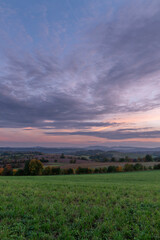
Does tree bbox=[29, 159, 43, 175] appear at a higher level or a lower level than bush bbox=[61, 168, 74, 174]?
higher

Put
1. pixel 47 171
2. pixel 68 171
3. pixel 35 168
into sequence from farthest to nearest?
pixel 68 171 → pixel 47 171 → pixel 35 168

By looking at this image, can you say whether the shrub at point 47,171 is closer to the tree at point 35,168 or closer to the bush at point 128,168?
the tree at point 35,168

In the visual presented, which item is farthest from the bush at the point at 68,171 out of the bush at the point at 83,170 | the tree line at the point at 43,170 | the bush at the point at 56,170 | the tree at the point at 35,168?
the tree at the point at 35,168

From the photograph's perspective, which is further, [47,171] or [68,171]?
[68,171]

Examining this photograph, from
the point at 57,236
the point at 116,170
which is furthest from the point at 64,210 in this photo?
the point at 116,170

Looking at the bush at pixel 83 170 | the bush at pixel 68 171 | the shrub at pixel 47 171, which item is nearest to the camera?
the shrub at pixel 47 171

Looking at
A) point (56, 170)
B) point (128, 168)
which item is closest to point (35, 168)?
point (56, 170)

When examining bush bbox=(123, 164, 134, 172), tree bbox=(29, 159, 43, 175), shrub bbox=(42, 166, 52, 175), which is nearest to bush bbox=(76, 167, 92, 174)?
shrub bbox=(42, 166, 52, 175)

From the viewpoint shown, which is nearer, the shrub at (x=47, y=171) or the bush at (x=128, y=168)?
the shrub at (x=47, y=171)

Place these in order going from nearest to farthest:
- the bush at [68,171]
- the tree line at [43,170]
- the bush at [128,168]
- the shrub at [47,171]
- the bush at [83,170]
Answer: the tree line at [43,170] → the shrub at [47,171] → the bush at [68,171] → the bush at [83,170] → the bush at [128,168]

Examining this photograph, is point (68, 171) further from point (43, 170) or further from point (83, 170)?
point (43, 170)

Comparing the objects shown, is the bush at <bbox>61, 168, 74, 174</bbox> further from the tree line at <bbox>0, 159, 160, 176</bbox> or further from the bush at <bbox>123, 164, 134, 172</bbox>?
the bush at <bbox>123, 164, 134, 172</bbox>

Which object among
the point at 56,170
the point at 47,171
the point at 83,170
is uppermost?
the point at 56,170

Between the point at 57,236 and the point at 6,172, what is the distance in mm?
65141
